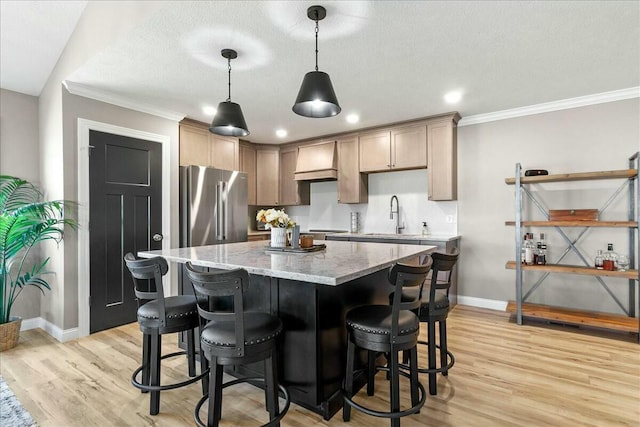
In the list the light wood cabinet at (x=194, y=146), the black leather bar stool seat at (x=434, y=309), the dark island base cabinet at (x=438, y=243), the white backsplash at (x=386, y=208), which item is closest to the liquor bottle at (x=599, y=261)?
the dark island base cabinet at (x=438, y=243)

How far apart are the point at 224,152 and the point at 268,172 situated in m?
1.06

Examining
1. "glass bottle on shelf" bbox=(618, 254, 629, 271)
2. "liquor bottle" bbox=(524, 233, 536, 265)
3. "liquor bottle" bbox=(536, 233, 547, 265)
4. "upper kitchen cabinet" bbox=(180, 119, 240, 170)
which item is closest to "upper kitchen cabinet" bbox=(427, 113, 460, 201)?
"liquor bottle" bbox=(524, 233, 536, 265)

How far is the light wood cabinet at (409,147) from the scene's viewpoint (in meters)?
4.39

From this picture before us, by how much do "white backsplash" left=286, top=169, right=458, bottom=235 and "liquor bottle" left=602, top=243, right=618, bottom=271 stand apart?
1.54 metres

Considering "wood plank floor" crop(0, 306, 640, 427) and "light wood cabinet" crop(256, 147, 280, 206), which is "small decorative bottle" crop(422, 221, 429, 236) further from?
"light wood cabinet" crop(256, 147, 280, 206)

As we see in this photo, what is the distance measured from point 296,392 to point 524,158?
374cm

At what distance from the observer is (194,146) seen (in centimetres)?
449

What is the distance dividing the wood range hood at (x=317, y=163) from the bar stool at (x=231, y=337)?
3.61 metres

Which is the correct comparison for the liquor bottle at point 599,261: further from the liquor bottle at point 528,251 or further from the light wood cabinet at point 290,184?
the light wood cabinet at point 290,184

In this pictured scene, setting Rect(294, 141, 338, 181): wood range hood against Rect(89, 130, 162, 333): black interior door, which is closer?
Rect(89, 130, 162, 333): black interior door

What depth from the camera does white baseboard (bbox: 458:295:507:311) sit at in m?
4.12

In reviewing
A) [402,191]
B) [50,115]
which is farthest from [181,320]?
[402,191]

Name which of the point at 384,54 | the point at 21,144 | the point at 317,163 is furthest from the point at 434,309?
the point at 21,144

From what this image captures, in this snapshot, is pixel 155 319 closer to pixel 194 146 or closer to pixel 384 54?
pixel 384 54
